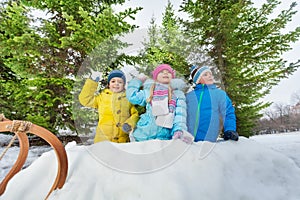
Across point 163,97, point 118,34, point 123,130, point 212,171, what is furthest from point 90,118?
point 212,171

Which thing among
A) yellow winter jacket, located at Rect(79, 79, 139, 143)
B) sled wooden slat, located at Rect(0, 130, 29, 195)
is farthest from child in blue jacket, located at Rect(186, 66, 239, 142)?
sled wooden slat, located at Rect(0, 130, 29, 195)

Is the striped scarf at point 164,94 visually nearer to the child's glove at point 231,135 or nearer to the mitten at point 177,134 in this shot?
the mitten at point 177,134

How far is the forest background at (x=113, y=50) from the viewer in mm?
3975

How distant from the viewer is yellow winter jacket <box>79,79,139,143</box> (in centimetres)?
270

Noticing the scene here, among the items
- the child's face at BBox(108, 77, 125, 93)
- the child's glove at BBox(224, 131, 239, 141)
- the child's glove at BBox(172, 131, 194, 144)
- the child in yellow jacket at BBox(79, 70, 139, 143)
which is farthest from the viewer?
the child's face at BBox(108, 77, 125, 93)

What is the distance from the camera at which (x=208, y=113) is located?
8.76 feet

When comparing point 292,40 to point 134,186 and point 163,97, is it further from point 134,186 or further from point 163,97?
point 134,186

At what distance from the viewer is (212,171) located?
1.82 metres

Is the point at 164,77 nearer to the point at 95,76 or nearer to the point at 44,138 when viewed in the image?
the point at 95,76

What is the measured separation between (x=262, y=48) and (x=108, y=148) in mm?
4902

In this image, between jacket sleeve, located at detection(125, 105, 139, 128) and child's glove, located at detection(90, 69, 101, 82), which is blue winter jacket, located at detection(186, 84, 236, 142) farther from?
child's glove, located at detection(90, 69, 101, 82)

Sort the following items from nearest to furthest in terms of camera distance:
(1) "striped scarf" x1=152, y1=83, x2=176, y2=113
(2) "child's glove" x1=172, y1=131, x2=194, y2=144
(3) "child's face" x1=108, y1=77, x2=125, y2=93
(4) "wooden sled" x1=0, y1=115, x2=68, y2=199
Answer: (4) "wooden sled" x1=0, y1=115, x2=68, y2=199 → (2) "child's glove" x1=172, y1=131, x2=194, y2=144 → (1) "striped scarf" x1=152, y1=83, x2=176, y2=113 → (3) "child's face" x1=108, y1=77, x2=125, y2=93

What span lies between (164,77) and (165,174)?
1.29 m

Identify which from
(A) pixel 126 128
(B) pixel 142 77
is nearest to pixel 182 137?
(A) pixel 126 128
